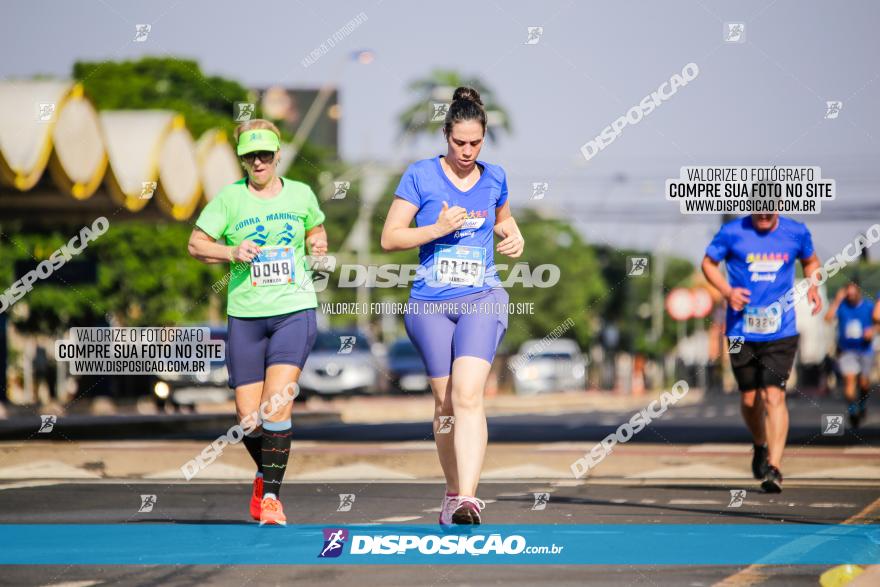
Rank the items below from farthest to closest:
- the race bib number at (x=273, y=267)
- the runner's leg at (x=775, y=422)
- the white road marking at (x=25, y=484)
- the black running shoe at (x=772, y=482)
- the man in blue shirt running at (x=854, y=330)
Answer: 1. the man in blue shirt running at (x=854, y=330)
2. the white road marking at (x=25, y=484)
3. the runner's leg at (x=775, y=422)
4. the black running shoe at (x=772, y=482)
5. the race bib number at (x=273, y=267)

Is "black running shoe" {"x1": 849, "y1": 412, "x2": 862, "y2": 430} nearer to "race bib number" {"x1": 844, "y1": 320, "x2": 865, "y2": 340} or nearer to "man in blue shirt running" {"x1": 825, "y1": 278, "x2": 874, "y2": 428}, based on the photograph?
"man in blue shirt running" {"x1": 825, "y1": 278, "x2": 874, "y2": 428}

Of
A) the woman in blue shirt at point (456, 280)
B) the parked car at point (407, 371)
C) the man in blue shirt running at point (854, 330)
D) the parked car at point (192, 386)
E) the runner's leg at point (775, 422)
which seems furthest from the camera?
the parked car at point (407, 371)

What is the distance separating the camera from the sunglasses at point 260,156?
335 inches

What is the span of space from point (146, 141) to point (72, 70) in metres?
32.2

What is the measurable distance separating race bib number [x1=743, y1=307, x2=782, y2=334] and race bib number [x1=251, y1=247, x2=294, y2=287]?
4112 mm

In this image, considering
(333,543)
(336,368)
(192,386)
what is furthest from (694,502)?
(336,368)

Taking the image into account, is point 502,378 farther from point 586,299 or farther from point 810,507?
point 810,507

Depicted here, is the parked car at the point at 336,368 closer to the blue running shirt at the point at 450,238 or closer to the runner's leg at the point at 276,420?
the runner's leg at the point at 276,420

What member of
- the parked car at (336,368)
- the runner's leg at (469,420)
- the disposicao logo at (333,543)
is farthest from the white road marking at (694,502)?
the parked car at (336,368)

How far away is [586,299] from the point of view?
294 ft

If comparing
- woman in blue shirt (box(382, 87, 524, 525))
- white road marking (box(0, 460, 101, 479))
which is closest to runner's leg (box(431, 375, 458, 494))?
woman in blue shirt (box(382, 87, 524, 525))

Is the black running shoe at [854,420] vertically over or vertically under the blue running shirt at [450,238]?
under

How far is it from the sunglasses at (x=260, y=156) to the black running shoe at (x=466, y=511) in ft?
6.88

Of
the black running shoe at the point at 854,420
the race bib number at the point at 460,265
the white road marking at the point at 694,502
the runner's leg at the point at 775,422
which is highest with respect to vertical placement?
the race bib number at the point at 460,265
